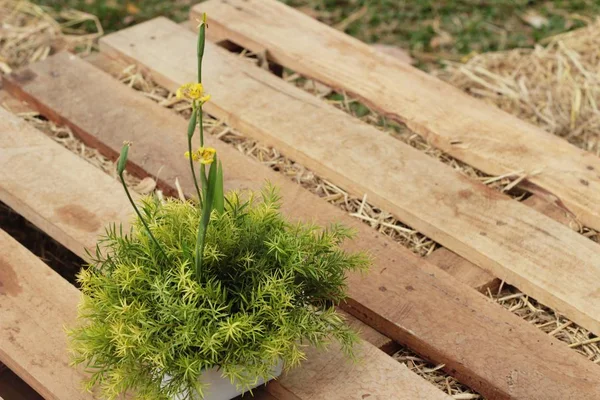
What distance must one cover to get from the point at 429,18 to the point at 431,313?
2001 millimetres

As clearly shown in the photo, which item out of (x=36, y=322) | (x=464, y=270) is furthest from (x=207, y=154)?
(x=464, y=270)

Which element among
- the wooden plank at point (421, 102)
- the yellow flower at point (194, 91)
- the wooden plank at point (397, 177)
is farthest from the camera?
the wooden plank at point (421, 102)

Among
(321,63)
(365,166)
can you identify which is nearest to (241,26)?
(321,63)

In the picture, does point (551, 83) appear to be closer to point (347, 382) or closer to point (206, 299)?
point (347, 382)

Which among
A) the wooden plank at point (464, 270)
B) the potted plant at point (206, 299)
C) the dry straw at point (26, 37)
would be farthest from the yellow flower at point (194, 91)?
the dry straw at point (26, 37)

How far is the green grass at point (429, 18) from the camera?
11.4ft

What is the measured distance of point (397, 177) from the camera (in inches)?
83.0

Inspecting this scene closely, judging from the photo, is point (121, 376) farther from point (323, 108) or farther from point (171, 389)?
point (323, 108)

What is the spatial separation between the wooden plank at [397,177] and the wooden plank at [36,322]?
59 cm

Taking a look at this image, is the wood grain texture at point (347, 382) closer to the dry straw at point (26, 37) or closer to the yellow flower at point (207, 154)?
the yellow flower at point (207, 154)

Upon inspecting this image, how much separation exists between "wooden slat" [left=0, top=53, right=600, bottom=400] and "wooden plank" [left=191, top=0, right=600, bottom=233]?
1.13ft

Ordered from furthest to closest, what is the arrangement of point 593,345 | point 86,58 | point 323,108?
point 86,58, point 323,108, point 593,345

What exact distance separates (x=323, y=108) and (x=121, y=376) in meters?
0.99

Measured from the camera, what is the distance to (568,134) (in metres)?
2.64
